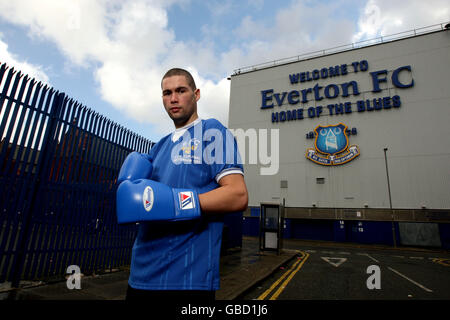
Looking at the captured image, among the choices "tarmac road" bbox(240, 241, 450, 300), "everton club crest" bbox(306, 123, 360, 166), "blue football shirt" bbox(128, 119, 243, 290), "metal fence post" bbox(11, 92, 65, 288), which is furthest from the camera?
"everton club crest" bbox(306, 123, 360, 166)

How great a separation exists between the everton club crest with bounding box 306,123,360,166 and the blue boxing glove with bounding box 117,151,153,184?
22.2m

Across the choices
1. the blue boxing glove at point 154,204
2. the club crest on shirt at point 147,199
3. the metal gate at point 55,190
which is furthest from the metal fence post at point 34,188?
the club crest on shirt at point 147,199

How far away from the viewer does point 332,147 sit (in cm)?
2158

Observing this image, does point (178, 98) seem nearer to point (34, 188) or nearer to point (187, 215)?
point (187, 215)

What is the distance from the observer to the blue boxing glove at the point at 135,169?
54.9 inches

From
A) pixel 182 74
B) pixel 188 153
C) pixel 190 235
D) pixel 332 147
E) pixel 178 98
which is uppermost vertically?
pixel 332 147

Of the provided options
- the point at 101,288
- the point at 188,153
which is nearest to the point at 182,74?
the point at 188,153

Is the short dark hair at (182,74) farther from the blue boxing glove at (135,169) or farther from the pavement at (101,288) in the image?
the pavement at (101,288)

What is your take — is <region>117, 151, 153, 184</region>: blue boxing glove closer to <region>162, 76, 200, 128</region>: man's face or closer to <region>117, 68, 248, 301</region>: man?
<region>117, 68, 248, 301</region>: man

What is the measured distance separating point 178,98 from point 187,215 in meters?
0.80

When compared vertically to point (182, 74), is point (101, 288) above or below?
below

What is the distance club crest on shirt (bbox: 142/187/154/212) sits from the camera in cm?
112

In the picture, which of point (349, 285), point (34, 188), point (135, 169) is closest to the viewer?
point (135, 169)

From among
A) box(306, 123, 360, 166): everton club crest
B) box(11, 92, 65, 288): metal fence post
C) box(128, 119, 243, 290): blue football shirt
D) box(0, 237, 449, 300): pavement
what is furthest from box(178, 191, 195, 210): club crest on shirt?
box(306, 123, 360, 166): everton club crest
